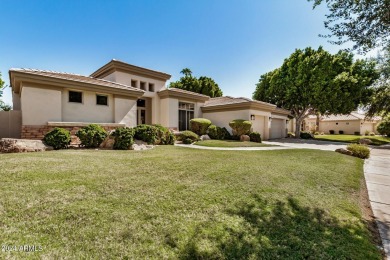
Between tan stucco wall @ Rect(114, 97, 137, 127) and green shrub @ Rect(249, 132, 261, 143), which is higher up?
tan stucco wall @ Rect(114, 97, 137, 127)

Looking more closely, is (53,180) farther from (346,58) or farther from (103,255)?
(346,58)

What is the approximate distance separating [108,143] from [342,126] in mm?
47518

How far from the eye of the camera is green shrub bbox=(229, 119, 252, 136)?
17.9m

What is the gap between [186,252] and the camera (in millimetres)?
2443

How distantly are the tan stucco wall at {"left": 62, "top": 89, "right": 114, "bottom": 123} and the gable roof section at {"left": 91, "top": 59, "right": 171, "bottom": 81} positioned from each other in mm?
4240

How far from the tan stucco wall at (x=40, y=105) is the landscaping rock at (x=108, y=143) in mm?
3638

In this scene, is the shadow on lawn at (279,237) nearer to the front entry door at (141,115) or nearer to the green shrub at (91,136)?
the green shrub at (91,136)

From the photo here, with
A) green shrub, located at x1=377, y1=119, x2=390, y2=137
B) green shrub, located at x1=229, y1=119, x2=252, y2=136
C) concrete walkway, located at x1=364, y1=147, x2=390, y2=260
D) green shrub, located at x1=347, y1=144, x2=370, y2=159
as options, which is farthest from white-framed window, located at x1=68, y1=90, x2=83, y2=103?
green shrub, located at x1=377, y1=119, x2=390, y2=137

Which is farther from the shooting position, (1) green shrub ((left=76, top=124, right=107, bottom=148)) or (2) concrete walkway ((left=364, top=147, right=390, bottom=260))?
(1) green shrub ((left=76, top=124, right=107, bottom=148))

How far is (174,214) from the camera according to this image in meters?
3.35

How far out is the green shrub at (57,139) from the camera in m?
9.26

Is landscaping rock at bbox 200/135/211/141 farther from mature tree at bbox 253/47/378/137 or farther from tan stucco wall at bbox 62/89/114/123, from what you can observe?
mature tree at bbox 253/47/378/137

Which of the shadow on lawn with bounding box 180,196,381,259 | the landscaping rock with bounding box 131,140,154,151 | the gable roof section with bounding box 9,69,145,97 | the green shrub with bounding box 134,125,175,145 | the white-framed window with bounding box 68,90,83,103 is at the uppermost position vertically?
the gable roof section with bounding box 9,69,145,97

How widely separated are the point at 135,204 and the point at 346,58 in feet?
91.4
